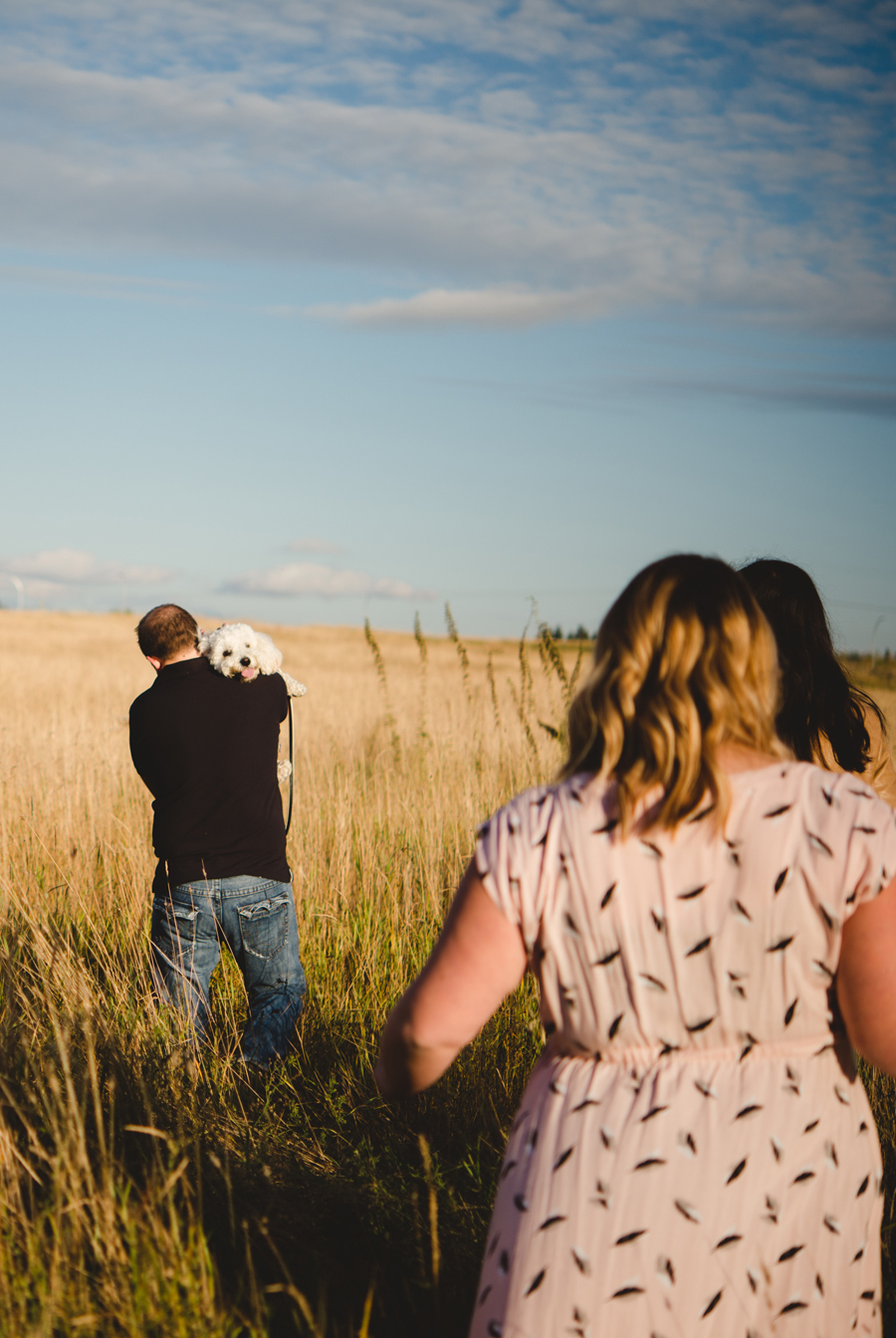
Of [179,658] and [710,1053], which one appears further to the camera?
[179,658]

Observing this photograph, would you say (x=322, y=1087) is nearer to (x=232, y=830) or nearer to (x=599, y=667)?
(x=232, y=830)

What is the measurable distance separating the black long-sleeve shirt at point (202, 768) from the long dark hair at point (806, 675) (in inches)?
82.7

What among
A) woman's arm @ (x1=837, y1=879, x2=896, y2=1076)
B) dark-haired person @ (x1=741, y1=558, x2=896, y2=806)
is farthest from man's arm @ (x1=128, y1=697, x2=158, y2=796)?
woman's arm @ (x1=837, y1=879, x2=896, y2=1076)

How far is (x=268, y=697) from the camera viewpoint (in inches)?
158

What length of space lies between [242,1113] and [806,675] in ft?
7.82

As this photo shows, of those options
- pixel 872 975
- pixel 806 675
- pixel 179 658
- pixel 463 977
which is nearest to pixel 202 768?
pixel 179 658

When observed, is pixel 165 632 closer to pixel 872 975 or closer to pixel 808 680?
pixel 808 680

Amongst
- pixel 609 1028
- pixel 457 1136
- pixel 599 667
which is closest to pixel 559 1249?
pixel 609 1028

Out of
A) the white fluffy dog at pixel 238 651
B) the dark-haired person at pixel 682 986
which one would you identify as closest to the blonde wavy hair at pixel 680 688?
the dark-haired person at pixel 682 986

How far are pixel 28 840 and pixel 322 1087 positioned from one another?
316 centimetres

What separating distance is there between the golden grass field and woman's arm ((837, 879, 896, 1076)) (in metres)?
0.96

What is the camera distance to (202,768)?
12.7 feet

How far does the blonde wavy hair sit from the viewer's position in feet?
4.82

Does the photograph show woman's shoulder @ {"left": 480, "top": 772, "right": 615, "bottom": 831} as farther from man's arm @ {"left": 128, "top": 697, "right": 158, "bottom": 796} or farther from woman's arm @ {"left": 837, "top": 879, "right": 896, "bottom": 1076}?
man's arm @ {"left": 128, "top": 697, "right": 158, "bottom": 796}
